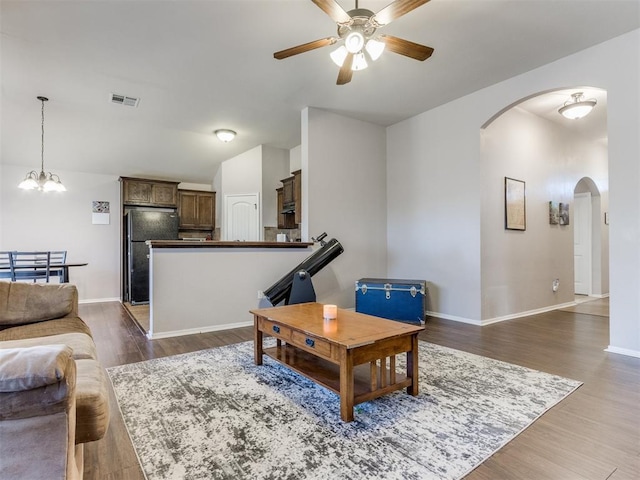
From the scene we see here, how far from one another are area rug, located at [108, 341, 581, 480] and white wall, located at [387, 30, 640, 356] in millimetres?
1388

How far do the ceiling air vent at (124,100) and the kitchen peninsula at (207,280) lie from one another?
1.94m

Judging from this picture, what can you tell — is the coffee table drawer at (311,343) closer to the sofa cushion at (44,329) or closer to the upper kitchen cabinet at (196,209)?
the sofa cushion at (44,329)

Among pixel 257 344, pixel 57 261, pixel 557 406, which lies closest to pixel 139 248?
pixel 57 261

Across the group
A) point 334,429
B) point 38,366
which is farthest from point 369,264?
point 38,366

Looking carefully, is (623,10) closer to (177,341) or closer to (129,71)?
(129,71)

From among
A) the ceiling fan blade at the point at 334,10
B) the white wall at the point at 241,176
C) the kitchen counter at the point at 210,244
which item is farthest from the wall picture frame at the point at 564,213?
the white wall at the point at 241,176

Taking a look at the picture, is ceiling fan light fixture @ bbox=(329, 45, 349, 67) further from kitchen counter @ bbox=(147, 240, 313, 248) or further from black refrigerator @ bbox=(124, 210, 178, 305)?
black refrigerator @ bbox=(124, 210, 178, 305)

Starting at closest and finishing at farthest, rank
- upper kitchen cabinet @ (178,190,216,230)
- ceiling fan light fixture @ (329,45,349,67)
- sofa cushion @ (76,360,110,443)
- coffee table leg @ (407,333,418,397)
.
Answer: sofa cushion @ (76,360,110,443) → coffee table leg @ (407,333,418,397) → ceiling fan light fixture @ (329,45,349,67) → upper kitchen cabinet @ (178,190,216,230)

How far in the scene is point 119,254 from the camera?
673 centimetres

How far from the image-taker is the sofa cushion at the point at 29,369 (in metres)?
0.93

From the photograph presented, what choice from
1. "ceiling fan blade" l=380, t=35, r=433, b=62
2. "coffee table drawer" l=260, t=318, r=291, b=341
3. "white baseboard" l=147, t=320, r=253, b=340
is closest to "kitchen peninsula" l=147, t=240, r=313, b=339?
"white baseboard" l=147, t=320, r=253, b=340

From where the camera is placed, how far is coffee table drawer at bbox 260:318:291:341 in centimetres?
251

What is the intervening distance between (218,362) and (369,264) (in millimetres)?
3000

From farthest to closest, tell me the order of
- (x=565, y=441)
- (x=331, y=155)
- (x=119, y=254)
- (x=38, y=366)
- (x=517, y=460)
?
(x=119, y=254) → (x=331, y=155) → (x=565, y=441) → (x=517, y=460) → (x=38, y=366)
